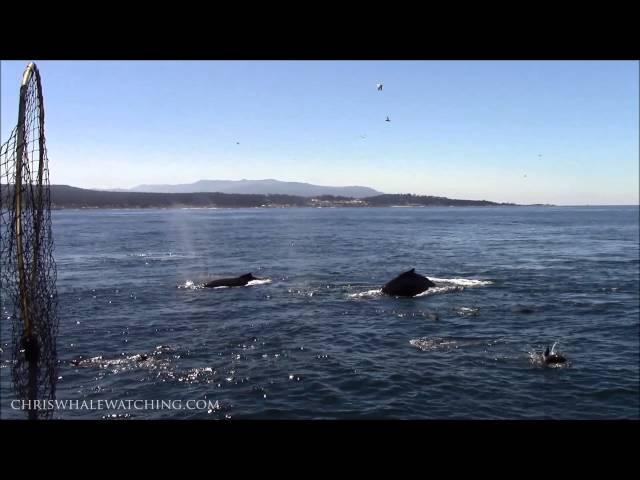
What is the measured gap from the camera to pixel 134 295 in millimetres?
36562

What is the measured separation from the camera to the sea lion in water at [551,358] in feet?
70.5

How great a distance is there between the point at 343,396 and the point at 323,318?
38.6 ft

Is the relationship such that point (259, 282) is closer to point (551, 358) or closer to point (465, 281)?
point (465, 281)

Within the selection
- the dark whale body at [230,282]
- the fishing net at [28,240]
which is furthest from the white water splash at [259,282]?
the fishing net at [28,240]

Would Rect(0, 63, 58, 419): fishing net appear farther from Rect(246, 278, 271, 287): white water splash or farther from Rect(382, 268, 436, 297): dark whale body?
Rect(246, 278, 271, 287): white water splash

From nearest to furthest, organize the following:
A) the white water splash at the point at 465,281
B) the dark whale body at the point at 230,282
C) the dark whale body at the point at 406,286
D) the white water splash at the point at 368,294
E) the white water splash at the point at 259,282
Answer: the dark whale body at the point at 406,286 → the white water splash at the point at 368,294 → the white water splash at the point at 465,281 → the dark whale body at the point at 230,282 → the white water splash at the point at 259,282

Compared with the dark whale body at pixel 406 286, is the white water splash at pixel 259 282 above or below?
below

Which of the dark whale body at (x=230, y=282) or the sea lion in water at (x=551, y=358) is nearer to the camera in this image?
the sea lion in water at (x=551, y=358)

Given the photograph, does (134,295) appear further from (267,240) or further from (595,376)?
(267,240)

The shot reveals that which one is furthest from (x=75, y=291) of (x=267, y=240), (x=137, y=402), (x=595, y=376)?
(x=267, y=240)

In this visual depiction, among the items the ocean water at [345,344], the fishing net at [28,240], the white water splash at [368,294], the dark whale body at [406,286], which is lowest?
the ocean water at [345,344]

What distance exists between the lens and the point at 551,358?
2158 cm

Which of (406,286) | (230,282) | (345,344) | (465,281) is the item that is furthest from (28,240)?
(465,281)

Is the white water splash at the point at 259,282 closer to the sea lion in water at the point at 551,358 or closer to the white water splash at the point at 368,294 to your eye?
Answer: the white water splash at the point at 368,294
